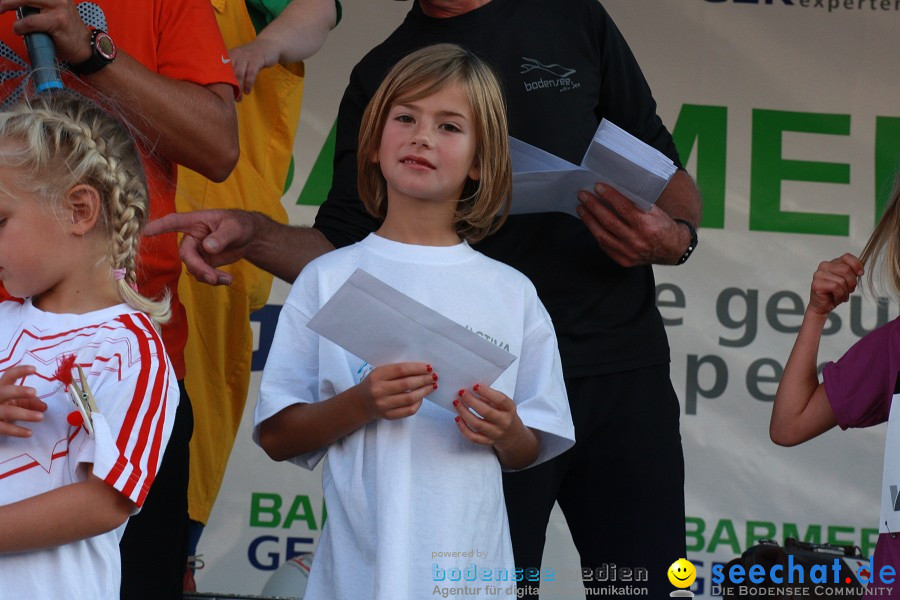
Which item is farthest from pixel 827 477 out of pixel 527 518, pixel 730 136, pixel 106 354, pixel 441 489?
pixel 106 354

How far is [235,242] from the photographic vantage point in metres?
2.13

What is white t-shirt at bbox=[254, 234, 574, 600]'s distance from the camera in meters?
1.86

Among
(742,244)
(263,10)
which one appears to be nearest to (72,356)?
(263,10)

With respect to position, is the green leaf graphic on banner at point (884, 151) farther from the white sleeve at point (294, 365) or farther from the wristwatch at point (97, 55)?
the wristwatch at point (97, 55)

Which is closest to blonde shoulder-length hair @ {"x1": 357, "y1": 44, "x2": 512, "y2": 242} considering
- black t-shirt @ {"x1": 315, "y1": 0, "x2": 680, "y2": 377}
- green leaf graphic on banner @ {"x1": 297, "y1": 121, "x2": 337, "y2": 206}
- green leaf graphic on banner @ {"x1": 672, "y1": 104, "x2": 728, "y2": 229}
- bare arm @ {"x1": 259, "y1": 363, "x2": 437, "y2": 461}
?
black t-shirt @ {"x1": 315, "y1": 0, "x2": 680, "y2": 377}

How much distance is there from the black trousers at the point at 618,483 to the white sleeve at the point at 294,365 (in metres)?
0.50

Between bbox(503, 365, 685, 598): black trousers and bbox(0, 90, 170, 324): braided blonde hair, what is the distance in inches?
34.9

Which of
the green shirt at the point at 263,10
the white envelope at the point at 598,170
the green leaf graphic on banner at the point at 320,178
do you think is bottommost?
the white envelope at the point at 598,170

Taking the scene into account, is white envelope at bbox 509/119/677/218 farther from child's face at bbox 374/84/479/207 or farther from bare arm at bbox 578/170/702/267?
child's face at bbox 374/84/479/207

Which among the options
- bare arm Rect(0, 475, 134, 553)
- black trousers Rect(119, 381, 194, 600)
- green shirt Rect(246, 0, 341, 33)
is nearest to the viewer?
bare arm Rect(0, 475, 134, 553)

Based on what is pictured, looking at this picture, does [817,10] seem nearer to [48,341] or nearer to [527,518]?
[527,518]

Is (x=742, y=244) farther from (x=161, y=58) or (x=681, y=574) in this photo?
(x=161, y=58)

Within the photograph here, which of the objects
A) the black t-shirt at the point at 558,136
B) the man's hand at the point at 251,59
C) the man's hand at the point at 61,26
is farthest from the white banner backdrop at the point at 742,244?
the man's hand at the point at 61,26

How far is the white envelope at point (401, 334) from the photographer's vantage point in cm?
176
